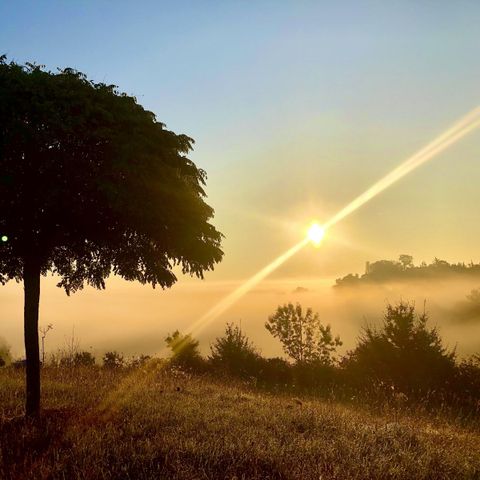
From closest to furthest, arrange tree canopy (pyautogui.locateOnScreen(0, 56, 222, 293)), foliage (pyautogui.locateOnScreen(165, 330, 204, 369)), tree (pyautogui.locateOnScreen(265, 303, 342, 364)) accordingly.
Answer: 1. tree canopy (pyautogui.locateOnScreen(0, 56, 222, 293))
2. foliage (pyautogui.locateOnScreen(165, 330, 204, 369))
3. tree (pyautogui.locateOnScreen(265, 303, 342, 364))

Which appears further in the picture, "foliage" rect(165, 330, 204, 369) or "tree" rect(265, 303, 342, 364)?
"tree" rect(265, 303, 342, 364)

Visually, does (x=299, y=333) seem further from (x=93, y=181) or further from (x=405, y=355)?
(x=93, y=181)

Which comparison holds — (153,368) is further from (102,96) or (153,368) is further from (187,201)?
(102,96)

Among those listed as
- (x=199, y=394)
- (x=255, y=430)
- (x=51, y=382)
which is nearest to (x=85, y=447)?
(x=255, y=430)

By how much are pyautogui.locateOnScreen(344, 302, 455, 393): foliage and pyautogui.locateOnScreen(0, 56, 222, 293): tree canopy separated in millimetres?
14578

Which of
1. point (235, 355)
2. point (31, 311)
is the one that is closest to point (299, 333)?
point (235, 355)

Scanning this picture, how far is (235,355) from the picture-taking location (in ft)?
89.1

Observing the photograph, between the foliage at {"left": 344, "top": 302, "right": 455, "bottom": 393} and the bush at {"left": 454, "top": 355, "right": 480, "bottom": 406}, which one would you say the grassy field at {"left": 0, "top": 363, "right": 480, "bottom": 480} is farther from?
the foliage at {"left": 344, "top": 302, "right": 455, "bottom": 393}

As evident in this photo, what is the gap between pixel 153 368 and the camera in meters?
Result: 21.9

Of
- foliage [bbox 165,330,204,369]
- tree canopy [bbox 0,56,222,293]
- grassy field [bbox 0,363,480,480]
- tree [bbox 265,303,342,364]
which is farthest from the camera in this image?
tree [bbox 265,303,342,364]

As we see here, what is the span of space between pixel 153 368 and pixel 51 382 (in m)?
6.57

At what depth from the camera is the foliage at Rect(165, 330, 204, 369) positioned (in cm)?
2742

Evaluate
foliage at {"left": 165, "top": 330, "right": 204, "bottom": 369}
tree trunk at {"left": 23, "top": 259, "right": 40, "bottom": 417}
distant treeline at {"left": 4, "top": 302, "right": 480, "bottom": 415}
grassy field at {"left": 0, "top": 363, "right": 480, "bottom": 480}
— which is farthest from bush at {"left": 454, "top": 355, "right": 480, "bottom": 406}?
tree trunk at {"left": 23, "top": 259, "right": 40, "bottom": 417}

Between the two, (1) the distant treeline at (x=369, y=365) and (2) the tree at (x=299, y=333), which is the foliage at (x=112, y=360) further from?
(2) the tree at (x=299, y=333)
